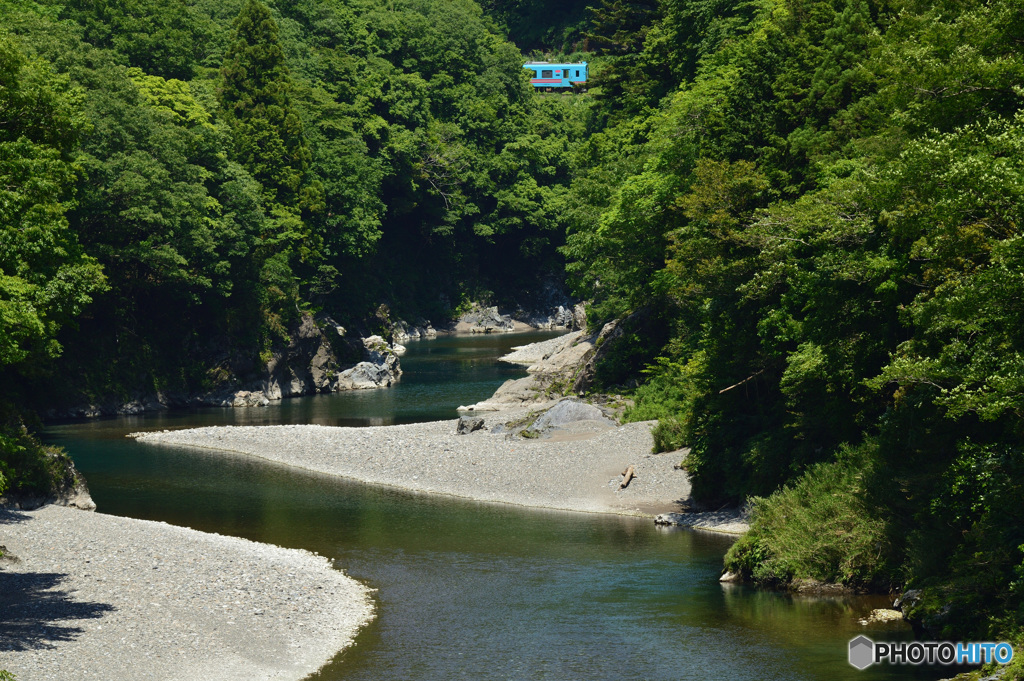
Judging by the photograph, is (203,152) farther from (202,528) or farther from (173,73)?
(202,528)

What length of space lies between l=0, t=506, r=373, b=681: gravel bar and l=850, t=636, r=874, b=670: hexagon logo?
482 inches

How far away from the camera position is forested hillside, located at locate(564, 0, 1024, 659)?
22.7 metres

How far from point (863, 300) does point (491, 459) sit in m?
21.2

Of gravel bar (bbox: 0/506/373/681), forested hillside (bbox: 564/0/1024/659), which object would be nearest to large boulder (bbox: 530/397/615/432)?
forested hillside (bbox: 564/0/1024/659)

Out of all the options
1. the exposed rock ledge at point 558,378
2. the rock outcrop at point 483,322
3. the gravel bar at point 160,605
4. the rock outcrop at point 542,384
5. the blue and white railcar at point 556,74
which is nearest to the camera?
the gravel bar at point 160,605

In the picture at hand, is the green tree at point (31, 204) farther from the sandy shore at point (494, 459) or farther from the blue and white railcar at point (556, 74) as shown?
the blue and white railcar at point (556, 74)

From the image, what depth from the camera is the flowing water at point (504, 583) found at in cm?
2428

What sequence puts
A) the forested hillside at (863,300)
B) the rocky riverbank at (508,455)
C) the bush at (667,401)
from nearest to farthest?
the forested hillside at (863,300) < the rocky riverbank at (508,455) < the bush at (667,401)

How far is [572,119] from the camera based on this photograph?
441 ft

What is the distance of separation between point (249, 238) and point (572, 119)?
70.5m

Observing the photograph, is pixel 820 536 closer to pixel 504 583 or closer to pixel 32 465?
pixel 504 583

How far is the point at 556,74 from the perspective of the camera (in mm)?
157500

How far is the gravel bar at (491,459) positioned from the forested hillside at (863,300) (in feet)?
7.26

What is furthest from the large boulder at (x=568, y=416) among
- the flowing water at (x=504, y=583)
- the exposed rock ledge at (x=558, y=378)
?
the flowing water at (x=504, y=583)
